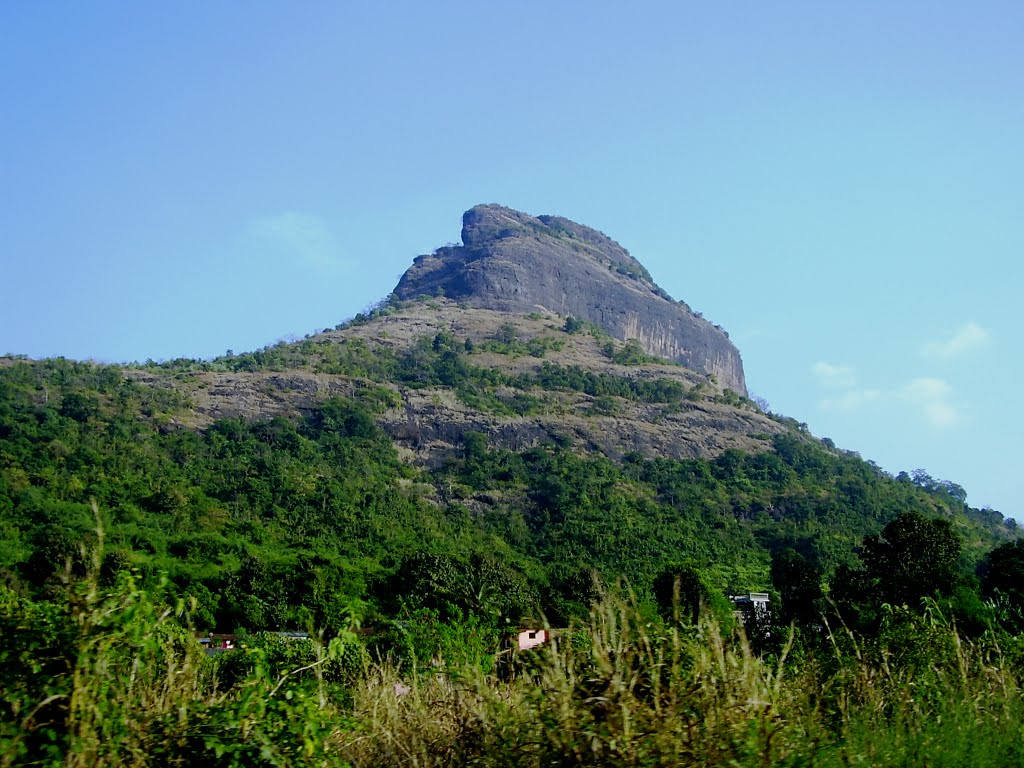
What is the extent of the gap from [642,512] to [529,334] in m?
45.3

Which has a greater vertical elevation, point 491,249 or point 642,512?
point 491,249

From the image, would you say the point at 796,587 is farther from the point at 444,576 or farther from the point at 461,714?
the point at 461,714

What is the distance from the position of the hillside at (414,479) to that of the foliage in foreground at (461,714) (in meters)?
23.7

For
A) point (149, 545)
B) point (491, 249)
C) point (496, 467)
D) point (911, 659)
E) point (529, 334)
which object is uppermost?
point (491, 249)

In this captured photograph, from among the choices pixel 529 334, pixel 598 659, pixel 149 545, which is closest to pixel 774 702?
pixel 598 659

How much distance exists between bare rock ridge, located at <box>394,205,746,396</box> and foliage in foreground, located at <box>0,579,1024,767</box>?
111932mm

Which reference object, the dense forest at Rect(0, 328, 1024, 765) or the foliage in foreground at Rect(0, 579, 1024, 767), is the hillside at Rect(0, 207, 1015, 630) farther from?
the foliage in foreground at Rect(0, 579, 1024, 767)

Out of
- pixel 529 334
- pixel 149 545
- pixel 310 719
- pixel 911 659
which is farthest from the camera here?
pixel 529 334

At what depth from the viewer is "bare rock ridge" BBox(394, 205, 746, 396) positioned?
122312 millimetres

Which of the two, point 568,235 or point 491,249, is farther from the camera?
point 568,235

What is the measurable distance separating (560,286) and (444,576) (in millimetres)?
92653

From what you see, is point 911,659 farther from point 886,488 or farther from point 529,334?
point 529,334

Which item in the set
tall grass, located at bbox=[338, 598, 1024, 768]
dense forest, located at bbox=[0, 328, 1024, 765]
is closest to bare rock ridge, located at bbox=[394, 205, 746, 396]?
dense forest, located at bbox=[0, 328, 1024, 765]

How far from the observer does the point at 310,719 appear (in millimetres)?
4934
